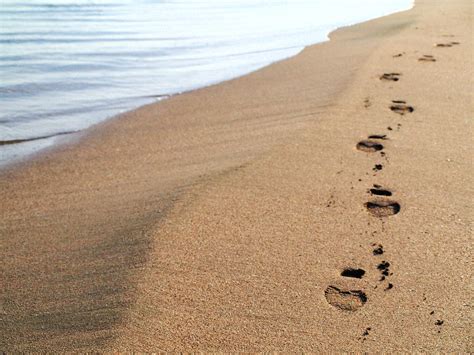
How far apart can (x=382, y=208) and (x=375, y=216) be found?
0.12 metres

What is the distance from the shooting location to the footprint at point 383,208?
9.48 feet

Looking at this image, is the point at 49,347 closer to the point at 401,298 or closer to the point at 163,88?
the point at 401,298

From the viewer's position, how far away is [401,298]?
223 centimetres

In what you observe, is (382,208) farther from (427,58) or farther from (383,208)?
(427,58)

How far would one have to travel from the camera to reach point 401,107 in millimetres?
4527

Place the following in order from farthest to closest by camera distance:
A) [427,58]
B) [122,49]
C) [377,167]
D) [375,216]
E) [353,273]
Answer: [122,49], [427,58], [377,167], [375,216], [353,273]

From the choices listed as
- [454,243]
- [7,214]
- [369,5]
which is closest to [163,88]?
[7,214]

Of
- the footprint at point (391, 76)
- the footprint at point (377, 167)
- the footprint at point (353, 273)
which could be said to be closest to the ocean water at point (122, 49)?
the footprint at point (391, 76)

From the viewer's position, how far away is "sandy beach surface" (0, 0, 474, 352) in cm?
207

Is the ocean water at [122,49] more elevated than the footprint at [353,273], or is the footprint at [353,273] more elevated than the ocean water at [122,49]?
the ocean water at [122,49]

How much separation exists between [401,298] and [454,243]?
54 centimetres

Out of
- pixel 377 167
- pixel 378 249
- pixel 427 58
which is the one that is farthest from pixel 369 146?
pixel 427 58

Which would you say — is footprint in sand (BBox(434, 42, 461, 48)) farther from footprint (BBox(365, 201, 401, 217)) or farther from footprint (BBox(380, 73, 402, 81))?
footprint (BBox(365, 201, 401, 217))

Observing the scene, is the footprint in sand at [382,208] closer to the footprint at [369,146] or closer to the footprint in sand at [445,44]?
the footprint at [369,146]
